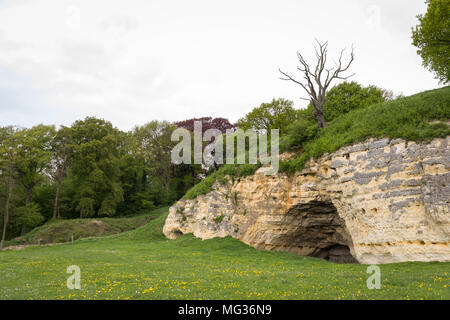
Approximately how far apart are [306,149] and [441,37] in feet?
37.1

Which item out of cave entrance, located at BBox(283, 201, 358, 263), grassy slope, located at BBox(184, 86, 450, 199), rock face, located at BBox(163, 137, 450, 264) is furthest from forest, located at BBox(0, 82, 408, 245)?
cave entrance, located at BBox(283, 201, 358, 263)

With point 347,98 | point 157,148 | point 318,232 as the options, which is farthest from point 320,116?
point 157,148

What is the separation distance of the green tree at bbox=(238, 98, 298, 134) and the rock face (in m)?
19.7

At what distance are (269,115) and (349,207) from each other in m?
27.3

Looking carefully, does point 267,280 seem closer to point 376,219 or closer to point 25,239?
point 376,219

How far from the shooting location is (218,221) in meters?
27.5

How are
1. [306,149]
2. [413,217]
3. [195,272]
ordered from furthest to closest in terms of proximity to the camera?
[306,149], [413,217], [195,272]

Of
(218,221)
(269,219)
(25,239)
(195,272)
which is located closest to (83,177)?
(25,239)

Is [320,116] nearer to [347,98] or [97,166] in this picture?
[347,98]

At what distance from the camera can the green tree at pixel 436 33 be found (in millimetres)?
Result: 19172

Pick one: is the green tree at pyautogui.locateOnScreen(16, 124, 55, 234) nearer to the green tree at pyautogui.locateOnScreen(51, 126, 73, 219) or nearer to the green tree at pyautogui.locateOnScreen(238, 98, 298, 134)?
the green tree at pyautogui.locateOnScreen(51, 126, 73, 219)

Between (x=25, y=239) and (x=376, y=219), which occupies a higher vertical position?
(x=376, y=219)
